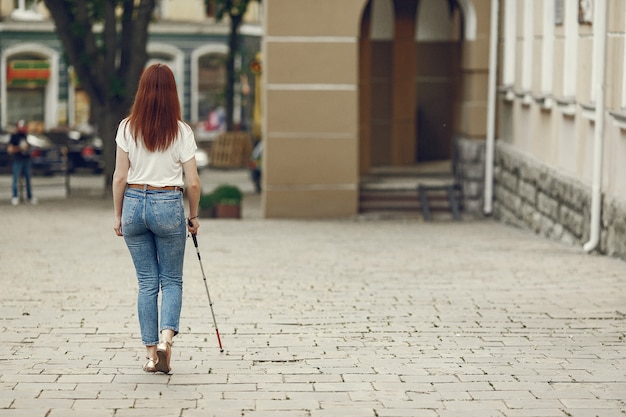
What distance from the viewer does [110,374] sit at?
790cm

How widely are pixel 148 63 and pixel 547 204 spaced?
32.3m

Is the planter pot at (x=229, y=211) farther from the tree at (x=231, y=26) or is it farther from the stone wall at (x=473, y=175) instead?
the tree at (x=231, y=26)

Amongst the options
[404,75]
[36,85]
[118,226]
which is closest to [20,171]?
[404,75]

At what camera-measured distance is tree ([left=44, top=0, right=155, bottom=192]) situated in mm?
28172

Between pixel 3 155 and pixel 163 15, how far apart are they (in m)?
10.8

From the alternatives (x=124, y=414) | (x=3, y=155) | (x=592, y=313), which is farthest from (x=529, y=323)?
(x=3, y=155)

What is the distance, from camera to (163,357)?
7.81m

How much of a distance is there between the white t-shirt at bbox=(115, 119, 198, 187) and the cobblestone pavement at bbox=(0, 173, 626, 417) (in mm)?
1060

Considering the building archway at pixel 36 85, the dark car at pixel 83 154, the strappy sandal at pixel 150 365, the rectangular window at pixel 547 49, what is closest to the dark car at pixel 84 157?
the dark car at pixel 83 154

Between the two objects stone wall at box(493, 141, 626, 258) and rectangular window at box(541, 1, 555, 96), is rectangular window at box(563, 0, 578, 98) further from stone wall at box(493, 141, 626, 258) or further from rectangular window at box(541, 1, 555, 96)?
rectangular window at box(541, 1, 555, 96)

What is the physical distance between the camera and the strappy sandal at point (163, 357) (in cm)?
781

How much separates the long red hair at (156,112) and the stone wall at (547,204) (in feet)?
21.9

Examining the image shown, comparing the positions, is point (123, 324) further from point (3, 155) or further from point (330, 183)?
point (3, 155)

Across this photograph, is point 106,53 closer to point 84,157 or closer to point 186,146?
point 84,157
